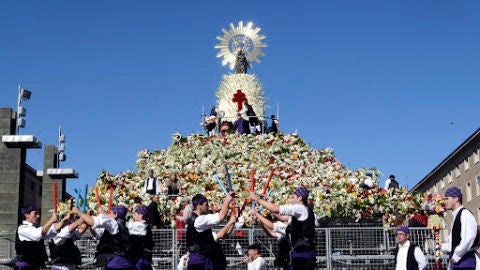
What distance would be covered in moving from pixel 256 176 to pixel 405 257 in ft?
29.6

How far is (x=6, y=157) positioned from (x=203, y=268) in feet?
43.1

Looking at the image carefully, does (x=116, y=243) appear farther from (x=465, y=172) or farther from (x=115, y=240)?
(x=465, y=172)

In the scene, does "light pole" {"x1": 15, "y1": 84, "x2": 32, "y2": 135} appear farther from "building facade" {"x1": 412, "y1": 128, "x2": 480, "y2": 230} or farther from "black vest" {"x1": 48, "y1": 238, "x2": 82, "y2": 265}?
"building facade" {"x1": 412, "y1": 128, "x2": 480, "y2": 230}

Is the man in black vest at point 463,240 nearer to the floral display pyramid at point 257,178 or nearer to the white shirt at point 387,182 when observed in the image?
the floral display pyramid at point 257,178

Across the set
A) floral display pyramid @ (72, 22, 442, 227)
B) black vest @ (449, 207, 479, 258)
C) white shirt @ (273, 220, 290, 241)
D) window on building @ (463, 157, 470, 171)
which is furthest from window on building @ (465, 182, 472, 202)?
black vest @ (449, 207, 479, 258)

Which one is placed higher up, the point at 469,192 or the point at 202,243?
the point at 469,192

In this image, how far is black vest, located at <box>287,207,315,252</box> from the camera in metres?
10.2

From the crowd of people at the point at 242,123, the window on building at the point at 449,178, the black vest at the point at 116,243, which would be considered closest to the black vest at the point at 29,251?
the black vest at the point at 116,243

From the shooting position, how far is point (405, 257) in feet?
35.4

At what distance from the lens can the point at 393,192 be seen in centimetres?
1811

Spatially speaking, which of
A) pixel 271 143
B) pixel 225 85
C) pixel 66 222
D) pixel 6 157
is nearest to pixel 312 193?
pixel 271 143

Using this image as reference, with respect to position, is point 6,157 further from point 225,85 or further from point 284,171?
point 225,85

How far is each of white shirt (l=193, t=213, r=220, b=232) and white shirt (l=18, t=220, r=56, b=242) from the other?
2.60 metres

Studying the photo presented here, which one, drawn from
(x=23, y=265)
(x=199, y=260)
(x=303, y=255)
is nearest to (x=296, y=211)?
(x=303, y=255)
